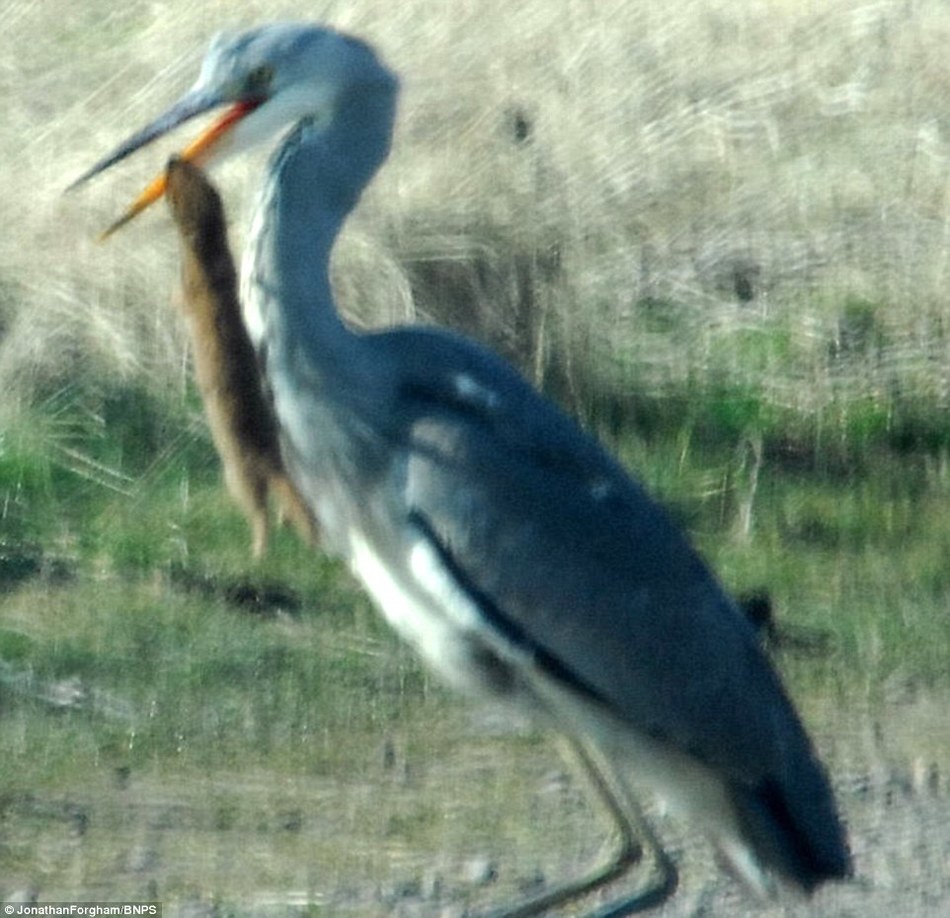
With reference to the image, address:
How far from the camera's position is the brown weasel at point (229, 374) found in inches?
192

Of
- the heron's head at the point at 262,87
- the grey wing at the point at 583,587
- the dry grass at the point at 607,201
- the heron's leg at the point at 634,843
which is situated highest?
the heron's head at the point at 262,87

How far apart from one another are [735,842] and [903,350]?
359 cm

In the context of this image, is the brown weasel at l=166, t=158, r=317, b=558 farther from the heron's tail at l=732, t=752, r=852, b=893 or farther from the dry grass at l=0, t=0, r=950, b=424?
the dry grass at l=0, t=0, r=950, b=424

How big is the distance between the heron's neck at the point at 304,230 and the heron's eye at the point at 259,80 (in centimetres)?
11

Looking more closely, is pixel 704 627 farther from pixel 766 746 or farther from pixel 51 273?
pixel 51 273

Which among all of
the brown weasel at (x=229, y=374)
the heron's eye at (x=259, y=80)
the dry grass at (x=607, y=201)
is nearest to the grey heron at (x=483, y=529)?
the heron's eye at (x=259, y=80)

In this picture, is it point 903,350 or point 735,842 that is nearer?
point 735,842

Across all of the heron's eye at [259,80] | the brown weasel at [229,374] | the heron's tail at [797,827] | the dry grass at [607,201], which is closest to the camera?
the heron's tail at [797,827]

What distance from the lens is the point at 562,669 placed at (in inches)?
177

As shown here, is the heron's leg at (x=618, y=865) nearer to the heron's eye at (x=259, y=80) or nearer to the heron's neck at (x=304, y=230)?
the heron's neck at (x=304, y=230)

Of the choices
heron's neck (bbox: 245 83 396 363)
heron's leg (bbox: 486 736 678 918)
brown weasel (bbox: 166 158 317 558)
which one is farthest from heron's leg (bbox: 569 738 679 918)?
heron's neck (bbox: 245 83 396 363)

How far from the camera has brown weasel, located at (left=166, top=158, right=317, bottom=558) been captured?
4.88 meters

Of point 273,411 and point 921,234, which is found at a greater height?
point 273,411

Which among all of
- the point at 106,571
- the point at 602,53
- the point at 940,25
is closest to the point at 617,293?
the point at 602,53
